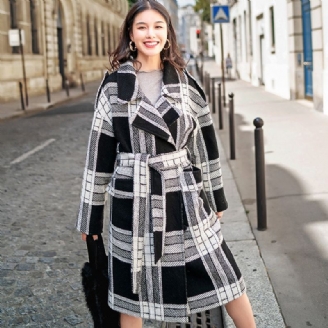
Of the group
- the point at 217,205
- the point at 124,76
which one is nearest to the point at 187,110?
the point at 124,76

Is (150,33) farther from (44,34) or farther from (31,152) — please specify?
(44,34)

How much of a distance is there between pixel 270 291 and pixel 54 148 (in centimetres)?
696

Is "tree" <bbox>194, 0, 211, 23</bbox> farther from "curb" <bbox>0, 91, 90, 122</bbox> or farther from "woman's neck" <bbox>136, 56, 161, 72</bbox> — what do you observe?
"woman's neck" <bbox>136, 56, 161, 72</bbox>

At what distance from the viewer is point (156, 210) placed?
2229 mm

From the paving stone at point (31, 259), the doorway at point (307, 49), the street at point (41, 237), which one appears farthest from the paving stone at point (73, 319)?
the doorway at point (307, 49)

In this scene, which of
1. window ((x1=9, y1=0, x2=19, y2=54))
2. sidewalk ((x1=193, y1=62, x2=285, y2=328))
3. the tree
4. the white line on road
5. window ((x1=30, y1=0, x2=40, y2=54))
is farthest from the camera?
the tree

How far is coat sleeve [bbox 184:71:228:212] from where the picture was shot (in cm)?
244

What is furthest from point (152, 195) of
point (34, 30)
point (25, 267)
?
point (34, 30)

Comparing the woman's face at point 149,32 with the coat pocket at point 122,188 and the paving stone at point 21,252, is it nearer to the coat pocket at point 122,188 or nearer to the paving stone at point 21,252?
the coat pocket at point 122,188

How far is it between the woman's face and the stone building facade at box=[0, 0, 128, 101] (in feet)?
59.2

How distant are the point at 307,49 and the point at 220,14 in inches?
98.2

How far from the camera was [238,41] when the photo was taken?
1186 inches

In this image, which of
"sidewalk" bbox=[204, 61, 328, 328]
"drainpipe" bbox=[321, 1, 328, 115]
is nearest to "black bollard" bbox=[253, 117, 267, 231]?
"sidewalk" bbox=[204, 61, 328, 328]

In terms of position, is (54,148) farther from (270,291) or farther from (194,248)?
(194,248)
